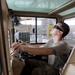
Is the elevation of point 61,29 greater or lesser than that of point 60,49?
greater

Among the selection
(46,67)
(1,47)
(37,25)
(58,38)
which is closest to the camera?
(1,47)

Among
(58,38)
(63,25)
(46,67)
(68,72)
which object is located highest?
(63,25)

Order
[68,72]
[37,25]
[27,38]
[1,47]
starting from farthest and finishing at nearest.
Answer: [37,25]
[27,38]
[68,72]
[1,47]

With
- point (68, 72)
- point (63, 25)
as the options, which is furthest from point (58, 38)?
point (68, 72)

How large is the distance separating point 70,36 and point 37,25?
0.96 meters

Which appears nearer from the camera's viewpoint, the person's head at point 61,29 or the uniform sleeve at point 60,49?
the uniform sleeve at point 60,49

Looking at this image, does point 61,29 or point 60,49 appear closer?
point 60,49

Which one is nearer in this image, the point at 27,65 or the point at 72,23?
the point at 27,65

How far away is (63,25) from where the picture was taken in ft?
7.59

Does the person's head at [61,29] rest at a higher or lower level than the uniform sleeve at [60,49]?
higher

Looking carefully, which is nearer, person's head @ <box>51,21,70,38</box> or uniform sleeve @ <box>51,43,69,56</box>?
uniform sleeve @ <box>51,43,69,56</box>

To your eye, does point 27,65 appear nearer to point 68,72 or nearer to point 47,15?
point 68,72

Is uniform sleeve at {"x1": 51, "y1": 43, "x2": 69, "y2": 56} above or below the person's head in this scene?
below

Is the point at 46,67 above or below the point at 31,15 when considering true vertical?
below
